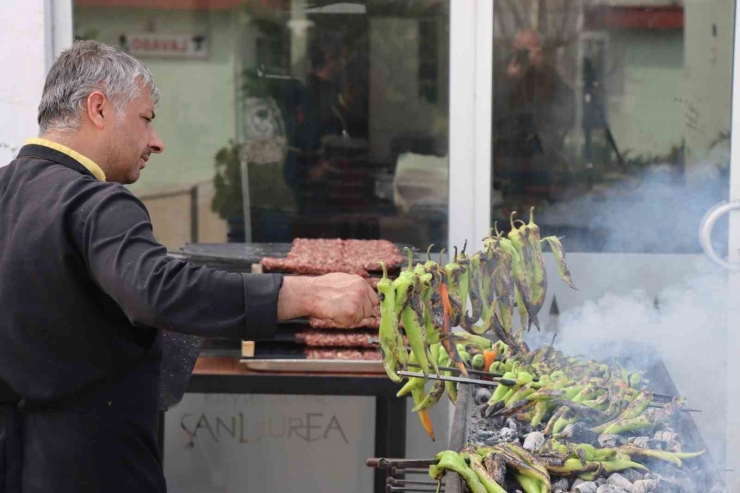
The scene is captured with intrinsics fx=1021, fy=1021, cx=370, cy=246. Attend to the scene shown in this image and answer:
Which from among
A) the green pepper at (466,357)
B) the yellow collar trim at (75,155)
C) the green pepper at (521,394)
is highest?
the yellow collar trim at (75,155)

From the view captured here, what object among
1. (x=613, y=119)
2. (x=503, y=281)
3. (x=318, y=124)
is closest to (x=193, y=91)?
(x=318, y=124)

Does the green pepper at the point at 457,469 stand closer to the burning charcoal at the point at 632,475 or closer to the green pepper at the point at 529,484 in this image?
the green pepper at the point at 529,484

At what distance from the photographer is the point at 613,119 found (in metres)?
4.80

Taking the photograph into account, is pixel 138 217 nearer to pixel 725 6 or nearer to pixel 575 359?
pixel 575 359

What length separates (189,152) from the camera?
4.93 metres

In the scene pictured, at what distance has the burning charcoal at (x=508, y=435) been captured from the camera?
113 inches

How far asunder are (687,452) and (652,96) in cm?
237

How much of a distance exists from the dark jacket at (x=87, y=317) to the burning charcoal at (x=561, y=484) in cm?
91

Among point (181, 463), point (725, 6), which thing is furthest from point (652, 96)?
point (181, 463)

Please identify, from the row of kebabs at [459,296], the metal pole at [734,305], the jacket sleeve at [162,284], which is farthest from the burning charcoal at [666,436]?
the metal pole at [734,305]

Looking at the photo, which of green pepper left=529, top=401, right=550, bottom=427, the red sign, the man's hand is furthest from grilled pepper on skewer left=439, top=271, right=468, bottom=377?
the red sign

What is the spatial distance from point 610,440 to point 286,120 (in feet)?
8.46

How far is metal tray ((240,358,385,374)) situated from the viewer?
4.01 metres

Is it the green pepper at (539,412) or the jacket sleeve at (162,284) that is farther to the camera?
the green pepper at (539,412)
